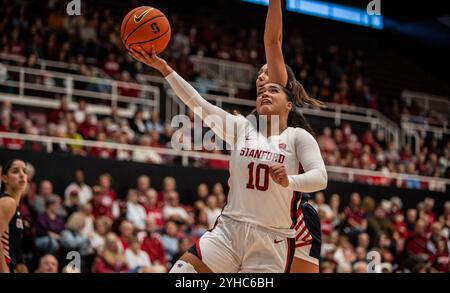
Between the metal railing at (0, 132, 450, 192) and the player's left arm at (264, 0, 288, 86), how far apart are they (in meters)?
7.80

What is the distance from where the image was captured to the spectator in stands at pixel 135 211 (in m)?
11.9

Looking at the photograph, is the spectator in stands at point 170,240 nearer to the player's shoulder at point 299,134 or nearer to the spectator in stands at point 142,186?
the spectator in stands at point 142,186

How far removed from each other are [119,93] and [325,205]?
16.2 ft

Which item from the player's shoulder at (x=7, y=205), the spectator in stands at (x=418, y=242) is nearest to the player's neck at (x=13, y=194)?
the player's shoulder at (x=7, y=205)

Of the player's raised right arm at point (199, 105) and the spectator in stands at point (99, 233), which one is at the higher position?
the player's raised right arm at point (199, 105)

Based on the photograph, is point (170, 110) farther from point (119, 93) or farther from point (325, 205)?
point (325, 205)

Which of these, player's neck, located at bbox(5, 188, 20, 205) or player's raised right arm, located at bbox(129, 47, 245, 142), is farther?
player's neck, located at bbox(5, 188, 20, 205)

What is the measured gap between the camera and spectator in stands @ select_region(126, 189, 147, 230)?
11867 mm

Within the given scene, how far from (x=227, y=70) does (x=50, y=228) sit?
1033 cm

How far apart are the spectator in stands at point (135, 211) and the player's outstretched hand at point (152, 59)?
688 cm

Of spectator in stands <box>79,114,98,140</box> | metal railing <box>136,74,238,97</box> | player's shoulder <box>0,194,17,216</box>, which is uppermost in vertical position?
metal railing <box>136,74,238,97</box>

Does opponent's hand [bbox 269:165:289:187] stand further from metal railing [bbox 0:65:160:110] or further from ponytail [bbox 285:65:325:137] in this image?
metal railing [bbox 0:65:160:110]

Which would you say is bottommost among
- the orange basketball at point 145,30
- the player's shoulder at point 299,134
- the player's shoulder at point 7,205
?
the player's shoulder at point 7,205

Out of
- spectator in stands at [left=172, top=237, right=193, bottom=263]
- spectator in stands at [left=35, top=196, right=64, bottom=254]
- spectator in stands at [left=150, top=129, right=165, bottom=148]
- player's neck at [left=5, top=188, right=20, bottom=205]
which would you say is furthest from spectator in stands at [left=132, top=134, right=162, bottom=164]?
player's neck at [left=5, top=188, right=20, bottom=205]
